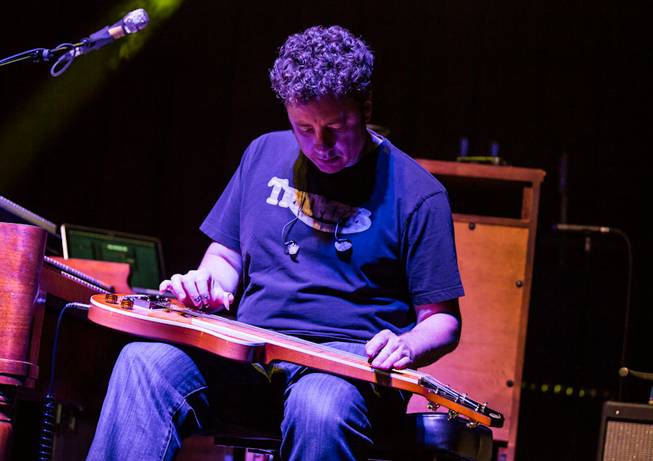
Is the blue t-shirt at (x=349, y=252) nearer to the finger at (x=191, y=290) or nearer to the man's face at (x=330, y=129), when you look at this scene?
the man's face at (x=330, y=129)

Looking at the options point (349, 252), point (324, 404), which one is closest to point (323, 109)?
point (349, 252)

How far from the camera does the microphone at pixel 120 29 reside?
2486mm

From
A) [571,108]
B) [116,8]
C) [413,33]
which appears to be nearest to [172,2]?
[116,8]

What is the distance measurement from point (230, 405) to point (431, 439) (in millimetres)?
464

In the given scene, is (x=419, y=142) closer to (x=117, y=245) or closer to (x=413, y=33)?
(x=413, y=33)

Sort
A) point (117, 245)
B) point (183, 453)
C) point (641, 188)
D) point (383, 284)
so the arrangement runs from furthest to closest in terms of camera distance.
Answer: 1. point (641, 188)
2. point (117, 245)
3. point (183, 453)
4. point (383, 284)

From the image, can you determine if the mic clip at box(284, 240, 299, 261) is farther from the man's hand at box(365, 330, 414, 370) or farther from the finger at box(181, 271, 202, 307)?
the man's hand at box(365, 330, 414, 370)

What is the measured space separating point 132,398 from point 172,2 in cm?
317

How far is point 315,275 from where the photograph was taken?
2.11 meters

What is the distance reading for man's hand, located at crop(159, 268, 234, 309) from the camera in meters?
1.99

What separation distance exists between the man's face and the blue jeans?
469 mm

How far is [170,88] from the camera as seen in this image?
14.9 feet

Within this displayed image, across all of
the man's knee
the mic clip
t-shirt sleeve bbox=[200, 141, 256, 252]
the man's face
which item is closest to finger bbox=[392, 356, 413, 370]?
the man's knee

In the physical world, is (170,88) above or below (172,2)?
below
